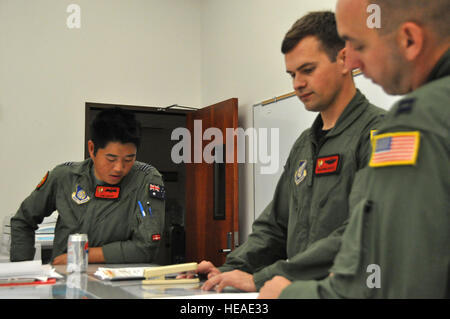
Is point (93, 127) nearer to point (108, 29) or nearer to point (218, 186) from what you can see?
point (218, 186)

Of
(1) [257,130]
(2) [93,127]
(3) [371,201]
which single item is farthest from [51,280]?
(1) [257,130]

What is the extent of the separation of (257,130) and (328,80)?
98.4 inches

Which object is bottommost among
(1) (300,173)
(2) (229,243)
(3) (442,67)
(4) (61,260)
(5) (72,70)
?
(2) (229,243)

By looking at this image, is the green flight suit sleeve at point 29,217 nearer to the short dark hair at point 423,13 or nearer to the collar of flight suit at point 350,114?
the collar of flight suit at point 350,114

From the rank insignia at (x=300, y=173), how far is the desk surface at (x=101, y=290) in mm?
386

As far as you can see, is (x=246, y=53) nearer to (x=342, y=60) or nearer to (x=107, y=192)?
(x=107, y=192)

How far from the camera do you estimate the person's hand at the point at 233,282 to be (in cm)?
127

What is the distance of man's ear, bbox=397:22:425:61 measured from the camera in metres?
0.75

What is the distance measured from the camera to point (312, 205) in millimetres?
1339

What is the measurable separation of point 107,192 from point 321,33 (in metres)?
1.32

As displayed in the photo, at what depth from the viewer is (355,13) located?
843 millimetres

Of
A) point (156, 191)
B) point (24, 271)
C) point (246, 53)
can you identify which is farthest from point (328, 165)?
point (246, 53)

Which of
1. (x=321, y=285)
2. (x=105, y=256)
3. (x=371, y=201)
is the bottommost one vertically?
(x=105, y=256)

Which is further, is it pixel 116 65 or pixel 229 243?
pixel 116 65
